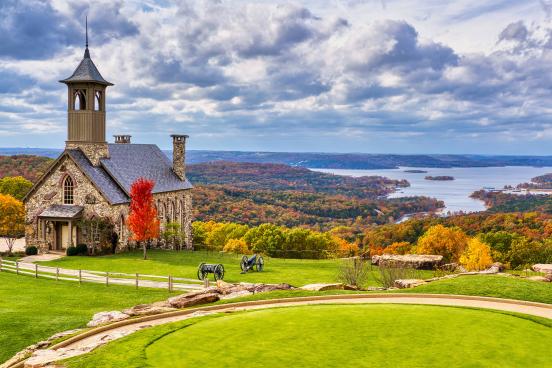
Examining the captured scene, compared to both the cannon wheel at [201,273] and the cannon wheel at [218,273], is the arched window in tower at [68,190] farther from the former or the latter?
the cannon wheel at [218,273]

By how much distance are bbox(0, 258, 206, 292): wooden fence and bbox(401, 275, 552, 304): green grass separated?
35.8 ft

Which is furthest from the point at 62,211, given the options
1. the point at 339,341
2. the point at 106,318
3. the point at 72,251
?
the point at 339,341

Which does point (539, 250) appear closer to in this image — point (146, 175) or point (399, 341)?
point (146, 175)

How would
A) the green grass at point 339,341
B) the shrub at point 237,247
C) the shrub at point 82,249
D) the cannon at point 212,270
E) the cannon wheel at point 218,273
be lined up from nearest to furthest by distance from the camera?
the green grass at point 339,341 → the cannon at point 212,270 → the cannon wheel at point 218,273 → the shrub at point 82,249 → the shrub at point 237,247

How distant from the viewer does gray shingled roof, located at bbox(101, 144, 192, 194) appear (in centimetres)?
4641

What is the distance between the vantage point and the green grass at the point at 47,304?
1783 centimetres

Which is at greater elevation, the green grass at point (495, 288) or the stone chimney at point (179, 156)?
the stone chimney at point (179, 156)

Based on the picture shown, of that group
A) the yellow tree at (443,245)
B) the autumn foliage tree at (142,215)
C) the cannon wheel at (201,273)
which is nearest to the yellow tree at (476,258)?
the yellow tree at (443,245)

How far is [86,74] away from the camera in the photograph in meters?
45.6

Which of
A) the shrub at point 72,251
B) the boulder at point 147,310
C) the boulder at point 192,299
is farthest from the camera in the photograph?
the shrub at point 72,251

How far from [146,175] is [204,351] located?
39.0m

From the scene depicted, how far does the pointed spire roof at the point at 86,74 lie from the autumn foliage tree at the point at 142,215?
9.65 meters

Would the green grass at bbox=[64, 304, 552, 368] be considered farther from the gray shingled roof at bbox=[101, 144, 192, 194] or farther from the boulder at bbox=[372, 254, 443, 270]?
the gray shingled roof at bbox=[101, 144, 192, 194]

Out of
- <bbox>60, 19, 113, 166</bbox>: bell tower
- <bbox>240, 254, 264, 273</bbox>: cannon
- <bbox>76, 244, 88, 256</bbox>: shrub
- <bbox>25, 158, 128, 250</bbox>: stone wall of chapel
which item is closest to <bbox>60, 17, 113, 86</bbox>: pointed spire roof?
<bbox>60, 19, 113, 166</bbox>: bell tower
